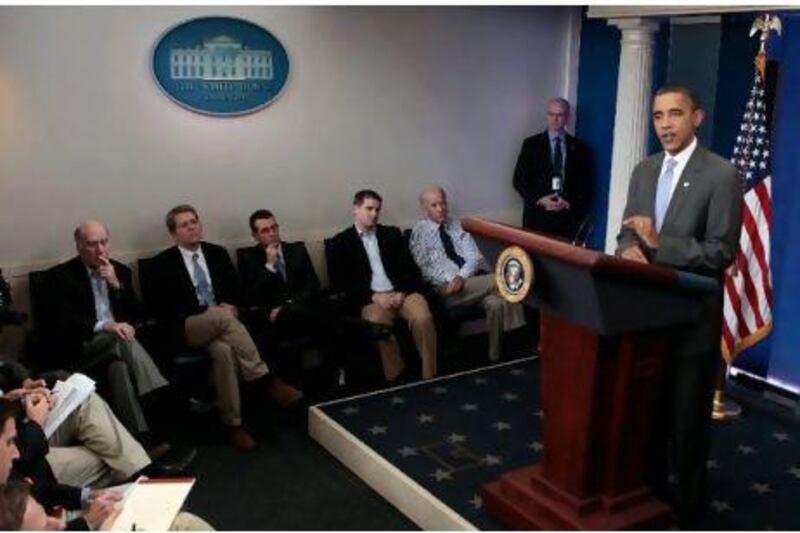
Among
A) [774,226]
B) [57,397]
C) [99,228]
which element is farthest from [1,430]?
[774,226]

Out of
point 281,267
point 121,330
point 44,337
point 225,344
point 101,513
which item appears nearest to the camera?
point 101,513

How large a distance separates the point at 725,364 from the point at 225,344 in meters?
2.81

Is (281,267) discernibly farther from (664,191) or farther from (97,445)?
(664,191)

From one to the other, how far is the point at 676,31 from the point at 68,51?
3.84 m

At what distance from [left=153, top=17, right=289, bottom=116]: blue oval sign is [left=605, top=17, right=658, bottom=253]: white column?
2202mm

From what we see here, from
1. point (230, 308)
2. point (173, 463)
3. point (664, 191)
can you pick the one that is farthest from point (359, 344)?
point (664, 191)

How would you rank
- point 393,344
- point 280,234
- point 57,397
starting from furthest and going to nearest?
point 280,234 < point 393,344 < point 57,397

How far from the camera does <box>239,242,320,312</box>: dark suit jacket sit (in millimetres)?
5062

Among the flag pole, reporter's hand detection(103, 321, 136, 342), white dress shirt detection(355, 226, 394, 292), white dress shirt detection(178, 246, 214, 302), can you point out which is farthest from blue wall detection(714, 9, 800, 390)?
reporter's hand detection(103, 321, 136, 342)

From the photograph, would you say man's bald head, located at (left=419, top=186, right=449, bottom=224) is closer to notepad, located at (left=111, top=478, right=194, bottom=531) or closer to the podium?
the podium

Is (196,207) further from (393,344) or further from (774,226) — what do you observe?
(774,226)

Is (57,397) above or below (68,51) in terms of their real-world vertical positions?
below

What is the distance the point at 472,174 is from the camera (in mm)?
6344

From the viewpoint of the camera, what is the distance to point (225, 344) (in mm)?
4621
